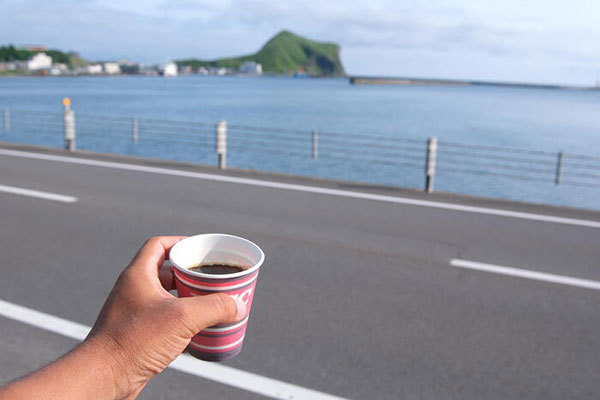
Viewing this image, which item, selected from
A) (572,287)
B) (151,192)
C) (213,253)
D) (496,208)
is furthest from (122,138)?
(213,253)

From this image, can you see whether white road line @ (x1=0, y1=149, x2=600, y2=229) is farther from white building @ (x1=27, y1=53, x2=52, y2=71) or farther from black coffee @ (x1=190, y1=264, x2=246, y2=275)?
white building @ (x1=27, y1=53, x2=52, y2=71)

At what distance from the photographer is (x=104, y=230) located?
22.3 ft

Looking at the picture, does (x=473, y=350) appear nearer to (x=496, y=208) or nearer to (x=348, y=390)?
(x=348, y=390)

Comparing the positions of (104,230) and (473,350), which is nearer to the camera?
(473,350)

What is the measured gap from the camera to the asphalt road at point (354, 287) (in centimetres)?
367

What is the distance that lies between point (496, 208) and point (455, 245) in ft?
8.16

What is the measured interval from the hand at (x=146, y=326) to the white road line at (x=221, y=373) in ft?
7.86

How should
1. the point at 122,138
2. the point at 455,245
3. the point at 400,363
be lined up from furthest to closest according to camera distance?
the point at 122,138, the point at 455,245, the point at 400,363

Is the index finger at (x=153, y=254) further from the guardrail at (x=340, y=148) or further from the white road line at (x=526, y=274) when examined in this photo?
the guardrail at (x=340, y=148)

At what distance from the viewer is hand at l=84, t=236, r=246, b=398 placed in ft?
3.76

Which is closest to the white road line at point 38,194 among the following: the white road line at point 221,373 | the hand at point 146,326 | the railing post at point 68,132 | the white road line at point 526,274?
the white road line at point 221,373

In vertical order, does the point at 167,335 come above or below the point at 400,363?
above

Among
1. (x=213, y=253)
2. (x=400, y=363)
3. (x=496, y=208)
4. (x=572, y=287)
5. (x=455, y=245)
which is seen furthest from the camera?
(x=496, y=208)

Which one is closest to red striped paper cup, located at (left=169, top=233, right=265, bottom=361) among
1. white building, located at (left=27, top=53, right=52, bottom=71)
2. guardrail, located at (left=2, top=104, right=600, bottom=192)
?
guardrail, located at (left=2, top=104, right=600, bottom=192)
